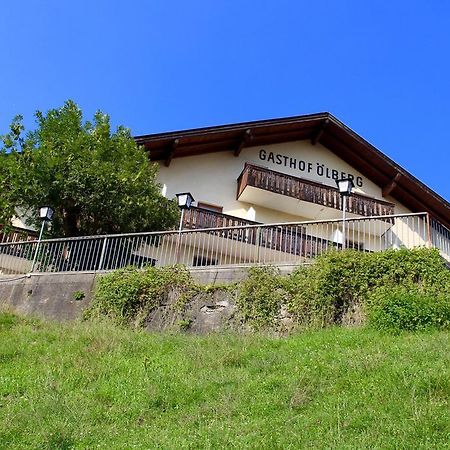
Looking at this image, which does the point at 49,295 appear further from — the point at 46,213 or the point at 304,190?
the point at 304,190

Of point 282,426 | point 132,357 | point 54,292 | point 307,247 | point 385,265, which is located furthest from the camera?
point 307,247

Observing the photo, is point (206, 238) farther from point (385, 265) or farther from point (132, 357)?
point (132, 357)

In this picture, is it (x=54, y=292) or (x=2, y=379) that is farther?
(x=54, y=292)

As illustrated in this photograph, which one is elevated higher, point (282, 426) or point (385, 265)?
point (385, 265)

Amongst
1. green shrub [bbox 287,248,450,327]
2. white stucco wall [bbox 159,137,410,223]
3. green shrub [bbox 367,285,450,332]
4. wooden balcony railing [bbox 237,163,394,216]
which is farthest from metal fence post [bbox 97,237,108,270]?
wooden balcony railing [bbox 237,163,394,216]

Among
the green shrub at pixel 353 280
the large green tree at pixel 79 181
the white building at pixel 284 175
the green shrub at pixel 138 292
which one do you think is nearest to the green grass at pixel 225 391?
the green shrub at pixel 353 280

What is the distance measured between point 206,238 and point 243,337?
5.61 metres

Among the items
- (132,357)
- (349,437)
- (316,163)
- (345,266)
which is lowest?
(349,437)

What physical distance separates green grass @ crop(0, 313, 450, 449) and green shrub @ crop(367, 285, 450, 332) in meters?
0.39

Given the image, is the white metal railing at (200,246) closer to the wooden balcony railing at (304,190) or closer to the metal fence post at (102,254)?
the metal fence post at (102,254)

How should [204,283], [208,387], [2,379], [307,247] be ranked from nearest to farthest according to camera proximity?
[208,387] < [2,379] < [204,283] < [307,247]

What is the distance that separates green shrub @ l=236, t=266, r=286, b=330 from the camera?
12.3m

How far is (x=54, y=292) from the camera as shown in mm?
14430

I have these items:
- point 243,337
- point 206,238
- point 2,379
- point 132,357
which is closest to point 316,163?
point 206,238
